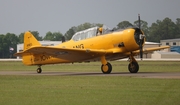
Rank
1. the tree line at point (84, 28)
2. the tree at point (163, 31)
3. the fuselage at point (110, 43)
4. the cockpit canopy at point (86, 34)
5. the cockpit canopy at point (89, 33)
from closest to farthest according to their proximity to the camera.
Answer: the fuselage at point (110, 43), the cockpit canopy at point (89, 33), the cockpit canopy at point (86, 34), the tree line at point (84, 28), the tree at point (163, 31)

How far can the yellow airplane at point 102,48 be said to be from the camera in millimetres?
23984

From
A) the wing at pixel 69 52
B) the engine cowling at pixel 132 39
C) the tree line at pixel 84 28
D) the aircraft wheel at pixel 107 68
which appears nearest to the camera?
the engine cowling at pixel 132 39

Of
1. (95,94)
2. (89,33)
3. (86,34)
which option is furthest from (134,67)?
(95,94)

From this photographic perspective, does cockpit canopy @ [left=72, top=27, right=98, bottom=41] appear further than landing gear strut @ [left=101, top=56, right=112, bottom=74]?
Yes

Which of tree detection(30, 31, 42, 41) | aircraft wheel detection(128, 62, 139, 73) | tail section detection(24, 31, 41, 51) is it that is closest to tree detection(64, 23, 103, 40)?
tree detection(30, 31, 42, 41)

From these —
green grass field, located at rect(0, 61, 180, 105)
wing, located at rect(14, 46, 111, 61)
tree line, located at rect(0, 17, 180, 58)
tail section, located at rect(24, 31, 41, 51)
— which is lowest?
green grass field, located at rect(0, 61, 180, 105)

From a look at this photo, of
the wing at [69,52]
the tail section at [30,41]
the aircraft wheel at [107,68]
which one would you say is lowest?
the aircraft wheel at [107,68]

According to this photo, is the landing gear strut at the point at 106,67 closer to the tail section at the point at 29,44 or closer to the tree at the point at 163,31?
the tail section at the point at 29,44

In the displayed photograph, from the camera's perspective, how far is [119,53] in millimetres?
24734

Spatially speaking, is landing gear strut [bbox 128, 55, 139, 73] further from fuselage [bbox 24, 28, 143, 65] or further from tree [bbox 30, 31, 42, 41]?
tree [bbox 30, 31, 42, 41]

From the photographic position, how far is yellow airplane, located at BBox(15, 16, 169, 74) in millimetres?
23984

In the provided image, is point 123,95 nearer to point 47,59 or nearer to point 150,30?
point 47,59

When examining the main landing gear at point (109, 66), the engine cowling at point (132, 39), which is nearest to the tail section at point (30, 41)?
the main landing gear at point (109, 66)

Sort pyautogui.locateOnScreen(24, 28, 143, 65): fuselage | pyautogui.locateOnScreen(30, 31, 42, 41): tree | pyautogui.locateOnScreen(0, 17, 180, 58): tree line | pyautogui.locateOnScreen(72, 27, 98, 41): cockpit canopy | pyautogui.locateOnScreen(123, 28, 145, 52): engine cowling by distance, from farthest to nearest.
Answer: pyautogui.locateOnScreen(30, 31, 42, 41): tree < pyautogui.locateOnScreen(0, 17, 180, 58): tree line < pyautogui.locateOnScreen(72, 27, 98, 41): cockpit canopy < pyautogui.locateOnScreen(24, 28, 143, 65): fuselage < pyautogui.locateOnScreen(123, 28, 145, 52): engine cowling
